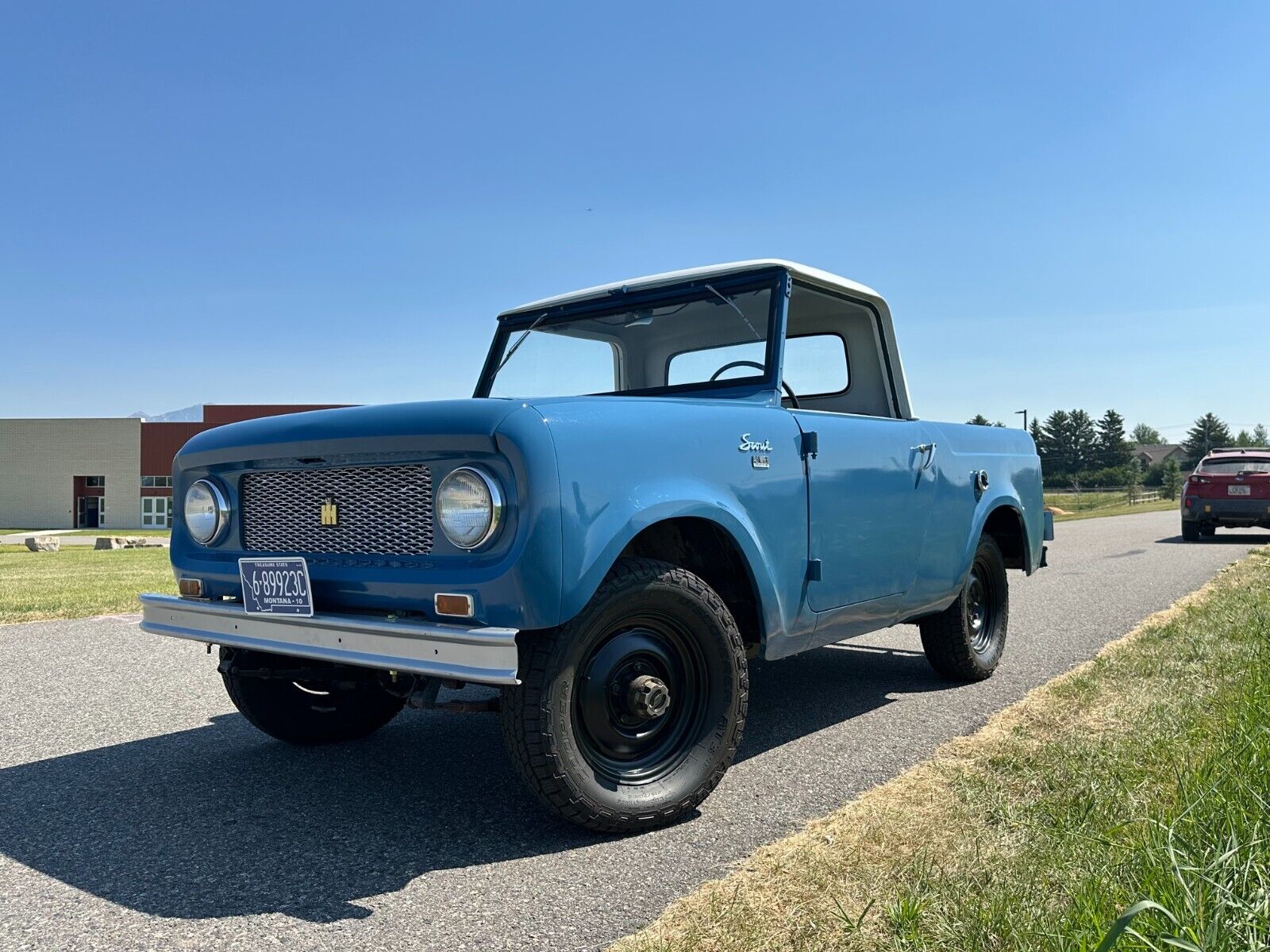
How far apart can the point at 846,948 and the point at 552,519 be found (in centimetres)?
127

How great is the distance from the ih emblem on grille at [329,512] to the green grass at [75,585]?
18.9 ft

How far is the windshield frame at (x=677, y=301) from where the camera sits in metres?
3.97

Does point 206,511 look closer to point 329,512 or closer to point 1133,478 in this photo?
point 329,512

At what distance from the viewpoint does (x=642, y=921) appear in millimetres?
2346

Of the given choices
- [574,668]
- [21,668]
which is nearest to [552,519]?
[574,668]

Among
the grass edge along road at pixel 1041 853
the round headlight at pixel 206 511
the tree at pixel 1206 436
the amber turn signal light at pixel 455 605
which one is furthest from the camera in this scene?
the tree at pixel 1206 436

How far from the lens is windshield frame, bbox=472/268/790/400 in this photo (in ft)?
13.0

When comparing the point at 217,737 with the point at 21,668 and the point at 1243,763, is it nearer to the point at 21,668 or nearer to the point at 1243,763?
the point at 21,668

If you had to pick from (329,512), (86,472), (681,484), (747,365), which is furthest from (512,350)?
(86,472)

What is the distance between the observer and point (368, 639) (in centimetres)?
274

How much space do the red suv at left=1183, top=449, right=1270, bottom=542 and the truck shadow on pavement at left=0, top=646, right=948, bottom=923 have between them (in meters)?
14.2

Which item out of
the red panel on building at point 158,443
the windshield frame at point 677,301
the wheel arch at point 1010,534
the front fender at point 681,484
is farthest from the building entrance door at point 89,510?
the front fender at point 681,484

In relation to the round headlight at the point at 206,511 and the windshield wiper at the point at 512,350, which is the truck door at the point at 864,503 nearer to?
the windshield wiper at the point at 512,350

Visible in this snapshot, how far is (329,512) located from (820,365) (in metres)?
2.67
